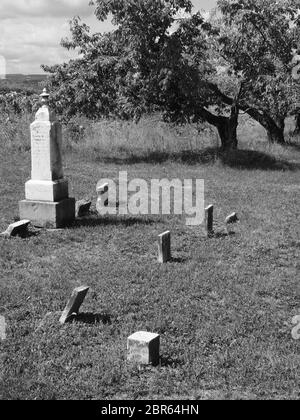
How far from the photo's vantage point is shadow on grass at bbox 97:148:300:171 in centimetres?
1645

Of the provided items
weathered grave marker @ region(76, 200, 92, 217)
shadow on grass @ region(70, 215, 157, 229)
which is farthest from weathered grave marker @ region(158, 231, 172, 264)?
weathered grave marker @ region(76, 200, 92, 217)

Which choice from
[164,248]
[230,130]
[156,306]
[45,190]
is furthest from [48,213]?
[230,130]

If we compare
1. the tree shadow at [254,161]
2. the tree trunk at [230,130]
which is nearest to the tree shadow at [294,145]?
the tree shadow at [254,161]

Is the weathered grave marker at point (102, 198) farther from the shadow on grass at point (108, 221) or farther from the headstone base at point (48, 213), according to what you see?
the headstone base at point (48, 213)

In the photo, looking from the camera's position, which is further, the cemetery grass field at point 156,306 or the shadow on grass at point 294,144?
the shadow on grass at point 294,144

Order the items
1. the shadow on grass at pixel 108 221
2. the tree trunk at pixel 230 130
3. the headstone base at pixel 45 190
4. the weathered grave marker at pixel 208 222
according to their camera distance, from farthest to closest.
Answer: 1. the tree trunk at pixel 230 130
2. the shadow on grass at pixel 108 221
3. the headstone base at pixel 45 190
4. the weathered grave marker at pixel 208 222

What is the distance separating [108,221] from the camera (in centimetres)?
949

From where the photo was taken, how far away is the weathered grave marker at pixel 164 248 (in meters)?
7.09

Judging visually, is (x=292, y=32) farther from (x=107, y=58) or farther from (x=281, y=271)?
(x=281, y=271)

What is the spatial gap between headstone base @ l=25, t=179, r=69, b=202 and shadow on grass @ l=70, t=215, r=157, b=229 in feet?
1.85

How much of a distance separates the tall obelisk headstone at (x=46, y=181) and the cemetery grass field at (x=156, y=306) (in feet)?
1.29

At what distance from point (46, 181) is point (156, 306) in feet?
13.7

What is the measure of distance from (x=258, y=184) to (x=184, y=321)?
8909 millimetres

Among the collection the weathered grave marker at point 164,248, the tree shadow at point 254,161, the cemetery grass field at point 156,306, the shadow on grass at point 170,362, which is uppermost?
the tree shadow at point 254,161
